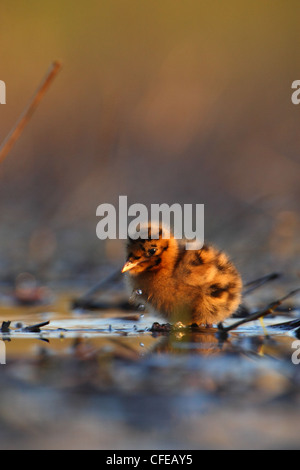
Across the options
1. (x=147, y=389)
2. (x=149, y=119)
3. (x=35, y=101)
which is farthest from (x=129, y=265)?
(x=149, y=119)

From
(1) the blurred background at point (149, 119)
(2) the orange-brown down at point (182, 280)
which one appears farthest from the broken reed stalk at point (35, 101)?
(1) the blurred background at point (149, 119)

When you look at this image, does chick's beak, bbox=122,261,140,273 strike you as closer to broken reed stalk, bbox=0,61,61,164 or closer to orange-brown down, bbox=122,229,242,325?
orange-brown down, bbox=122,229,242,325

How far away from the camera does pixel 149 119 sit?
34.4 ft

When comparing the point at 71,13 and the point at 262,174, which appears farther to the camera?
the point at 71,13

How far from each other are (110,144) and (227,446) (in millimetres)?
5766

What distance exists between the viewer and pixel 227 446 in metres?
1.94

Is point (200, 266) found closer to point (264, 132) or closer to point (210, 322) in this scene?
point (210, 322)

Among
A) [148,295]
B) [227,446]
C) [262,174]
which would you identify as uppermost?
[262,174]

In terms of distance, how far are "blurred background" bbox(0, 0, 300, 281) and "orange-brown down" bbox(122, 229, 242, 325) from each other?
2.81m

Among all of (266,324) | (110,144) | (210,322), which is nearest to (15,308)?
(210,322)

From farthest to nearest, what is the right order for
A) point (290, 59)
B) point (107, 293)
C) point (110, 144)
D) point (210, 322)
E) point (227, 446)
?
point (290, 59) → point (110, 144) → point (107, 293) → point (210, 322) → point (227, 446)

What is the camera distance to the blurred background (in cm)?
821

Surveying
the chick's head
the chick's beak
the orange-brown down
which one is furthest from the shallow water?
the chick's head

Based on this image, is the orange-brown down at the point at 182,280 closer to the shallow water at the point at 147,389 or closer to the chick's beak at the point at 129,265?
the chick's beak at the point at 129,265
